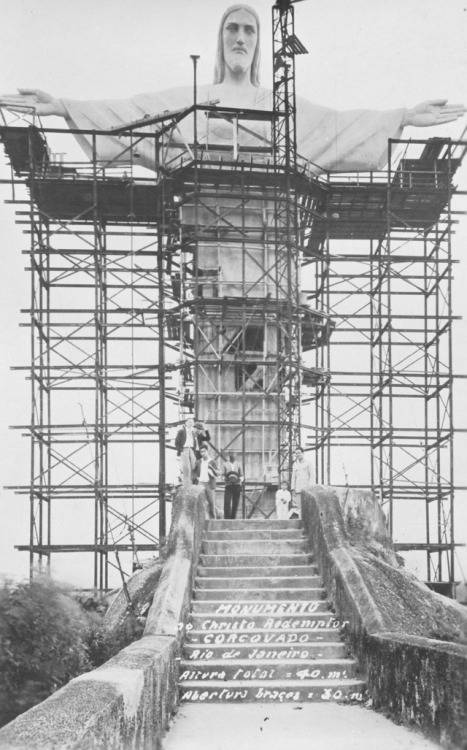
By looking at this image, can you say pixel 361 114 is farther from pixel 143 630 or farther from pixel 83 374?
pixel 143 630

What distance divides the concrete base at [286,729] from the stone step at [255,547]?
3524mm

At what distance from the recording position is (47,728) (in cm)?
529

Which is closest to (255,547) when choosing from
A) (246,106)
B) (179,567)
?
(179,567)

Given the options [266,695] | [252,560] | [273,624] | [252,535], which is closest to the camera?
[266,695]

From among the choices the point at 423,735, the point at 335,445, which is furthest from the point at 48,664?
the point at 335,445

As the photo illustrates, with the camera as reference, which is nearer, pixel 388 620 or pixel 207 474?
pixel 388 620

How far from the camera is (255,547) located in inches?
502

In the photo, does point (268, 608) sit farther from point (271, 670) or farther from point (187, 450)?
point (187, 450)

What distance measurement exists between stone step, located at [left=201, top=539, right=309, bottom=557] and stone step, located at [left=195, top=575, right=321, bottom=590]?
0.96 m

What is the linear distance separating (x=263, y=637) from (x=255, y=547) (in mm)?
2326

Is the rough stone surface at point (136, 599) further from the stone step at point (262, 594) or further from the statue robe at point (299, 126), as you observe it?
the statue robe at point (299, 126)

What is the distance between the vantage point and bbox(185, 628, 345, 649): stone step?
10422mm

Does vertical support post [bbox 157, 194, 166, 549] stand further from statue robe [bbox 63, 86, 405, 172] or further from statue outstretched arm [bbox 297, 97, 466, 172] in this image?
statue outstretched arm [bbox 297, 97, 466, 172]

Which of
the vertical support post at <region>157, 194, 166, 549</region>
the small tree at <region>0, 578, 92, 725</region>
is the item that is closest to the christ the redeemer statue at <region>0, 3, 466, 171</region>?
the vertical support post at <region>157, 194, 166, 549</region>
